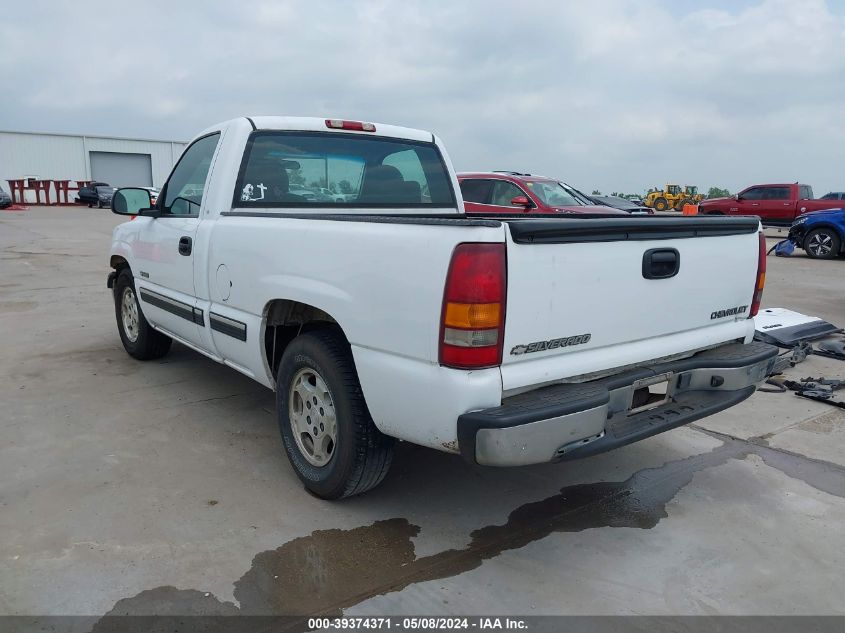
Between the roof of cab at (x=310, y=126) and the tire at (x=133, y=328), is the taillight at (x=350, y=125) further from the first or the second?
the tire at (x=133, y=328)

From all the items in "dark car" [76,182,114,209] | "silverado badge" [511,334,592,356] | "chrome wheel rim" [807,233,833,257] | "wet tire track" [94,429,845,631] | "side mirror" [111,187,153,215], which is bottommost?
"wet tire track" [94,429,845,631]

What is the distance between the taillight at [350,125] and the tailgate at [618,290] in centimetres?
212

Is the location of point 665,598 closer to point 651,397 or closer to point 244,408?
point 651,397

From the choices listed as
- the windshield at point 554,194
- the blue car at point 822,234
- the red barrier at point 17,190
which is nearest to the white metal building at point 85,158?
the red barrier at point 17,190

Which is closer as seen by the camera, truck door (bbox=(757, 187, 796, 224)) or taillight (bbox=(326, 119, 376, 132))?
taillight (bbox=(326, 119, 376, 132))

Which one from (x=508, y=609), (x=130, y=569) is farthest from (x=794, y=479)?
(x=130, y=569)

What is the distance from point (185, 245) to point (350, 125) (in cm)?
130

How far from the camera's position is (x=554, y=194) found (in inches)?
464

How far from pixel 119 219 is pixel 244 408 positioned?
24502 millimetres

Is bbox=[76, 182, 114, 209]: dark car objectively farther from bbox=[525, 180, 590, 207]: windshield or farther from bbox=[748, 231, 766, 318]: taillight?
bbox=[748, 231, 766, 318]: taillight

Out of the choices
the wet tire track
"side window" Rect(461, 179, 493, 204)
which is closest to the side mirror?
the wet tire track

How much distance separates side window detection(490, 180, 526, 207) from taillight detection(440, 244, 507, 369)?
30.3ft

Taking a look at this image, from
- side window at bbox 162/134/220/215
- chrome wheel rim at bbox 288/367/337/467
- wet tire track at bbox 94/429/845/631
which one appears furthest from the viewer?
side window at bbox 162/134/220/215

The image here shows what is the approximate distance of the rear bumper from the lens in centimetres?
239
